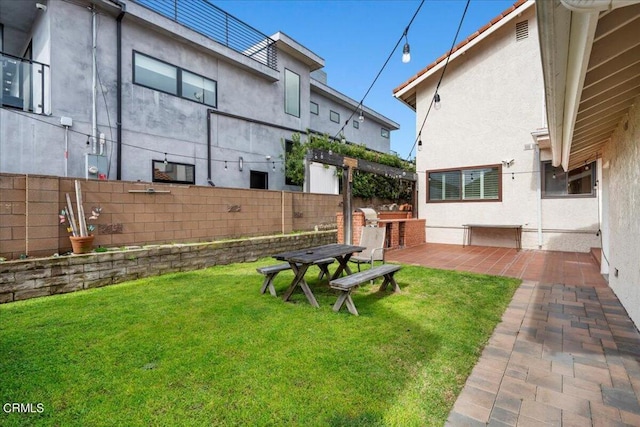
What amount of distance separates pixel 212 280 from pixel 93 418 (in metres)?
3.90

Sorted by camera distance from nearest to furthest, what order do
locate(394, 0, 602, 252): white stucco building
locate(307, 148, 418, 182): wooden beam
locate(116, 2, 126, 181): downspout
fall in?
locate(307, 148, 418, 182): wooden beam < locate(116, 2, 126, 181): downspout < locate(394, 0, 602, 252): white stucco building

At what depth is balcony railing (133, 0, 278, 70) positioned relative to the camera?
967 centimetres

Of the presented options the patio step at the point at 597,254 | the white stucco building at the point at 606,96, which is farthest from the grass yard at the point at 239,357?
the patio step at the point at 597,254

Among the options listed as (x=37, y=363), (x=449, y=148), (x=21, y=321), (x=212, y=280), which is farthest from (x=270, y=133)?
(x=37, y=363)

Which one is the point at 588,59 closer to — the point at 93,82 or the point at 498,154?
the point at 498,154

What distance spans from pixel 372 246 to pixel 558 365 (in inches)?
141

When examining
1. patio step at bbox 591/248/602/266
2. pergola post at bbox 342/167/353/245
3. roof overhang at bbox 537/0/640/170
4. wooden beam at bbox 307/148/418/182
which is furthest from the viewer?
pergola post at bbox 342/167/353/245

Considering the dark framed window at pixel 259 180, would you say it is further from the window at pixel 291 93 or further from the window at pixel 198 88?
the window at pixel 291 93

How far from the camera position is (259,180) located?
12.0 metres

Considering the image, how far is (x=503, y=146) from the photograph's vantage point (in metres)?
9.87

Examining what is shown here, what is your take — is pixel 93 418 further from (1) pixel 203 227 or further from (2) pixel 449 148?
(2) pixel 449 148

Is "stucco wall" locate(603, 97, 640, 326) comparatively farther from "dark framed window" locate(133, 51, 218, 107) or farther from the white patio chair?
"dark framed window" locate(133, 51, 218, 107)

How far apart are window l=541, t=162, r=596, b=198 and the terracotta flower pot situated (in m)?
11.7

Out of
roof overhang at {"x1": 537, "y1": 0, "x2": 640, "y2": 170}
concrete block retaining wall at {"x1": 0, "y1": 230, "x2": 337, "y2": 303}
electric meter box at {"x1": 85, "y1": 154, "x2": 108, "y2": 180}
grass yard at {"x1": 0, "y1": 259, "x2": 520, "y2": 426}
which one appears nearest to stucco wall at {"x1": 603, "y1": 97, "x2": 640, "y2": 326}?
roof overhang at {"x1": 537, "y1": 0, "x2": 640, "y2": 170}
